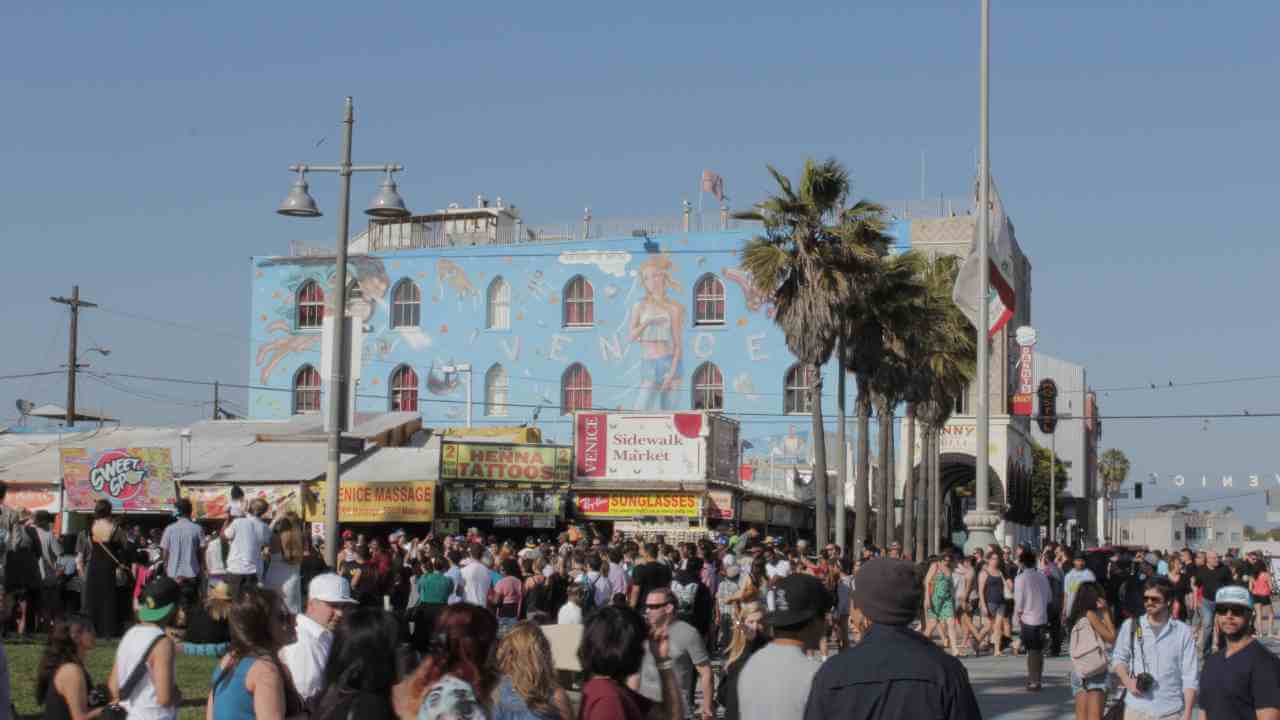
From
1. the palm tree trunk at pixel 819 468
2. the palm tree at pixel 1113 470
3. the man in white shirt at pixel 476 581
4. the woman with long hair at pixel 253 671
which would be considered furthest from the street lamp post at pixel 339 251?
the palm tree at pixel 1113 470

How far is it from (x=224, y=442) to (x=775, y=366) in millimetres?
21278

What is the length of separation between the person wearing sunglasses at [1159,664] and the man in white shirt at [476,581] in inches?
Answer: 354

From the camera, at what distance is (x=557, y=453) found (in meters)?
40.7

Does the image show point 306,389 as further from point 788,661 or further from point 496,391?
point 788,661

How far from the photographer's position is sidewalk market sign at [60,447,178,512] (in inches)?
1318

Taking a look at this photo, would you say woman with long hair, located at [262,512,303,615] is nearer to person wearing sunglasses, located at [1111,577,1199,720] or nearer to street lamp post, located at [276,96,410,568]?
street lamp post, located at [276,96,410,568]

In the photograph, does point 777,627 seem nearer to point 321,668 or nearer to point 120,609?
point 321,668

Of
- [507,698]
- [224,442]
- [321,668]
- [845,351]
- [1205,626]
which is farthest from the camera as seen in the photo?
[224,442]

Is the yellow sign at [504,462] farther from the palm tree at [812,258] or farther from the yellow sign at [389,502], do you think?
the palm tree at [812,258]

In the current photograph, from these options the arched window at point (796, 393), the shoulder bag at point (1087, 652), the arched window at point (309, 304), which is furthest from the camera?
the arched window at point (309, 304)

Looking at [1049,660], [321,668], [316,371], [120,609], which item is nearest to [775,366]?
[316,371]

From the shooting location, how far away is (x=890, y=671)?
4.41 metres

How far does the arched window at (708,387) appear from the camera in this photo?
58.1 meters

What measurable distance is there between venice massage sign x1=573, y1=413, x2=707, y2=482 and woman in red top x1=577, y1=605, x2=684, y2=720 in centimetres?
3527
